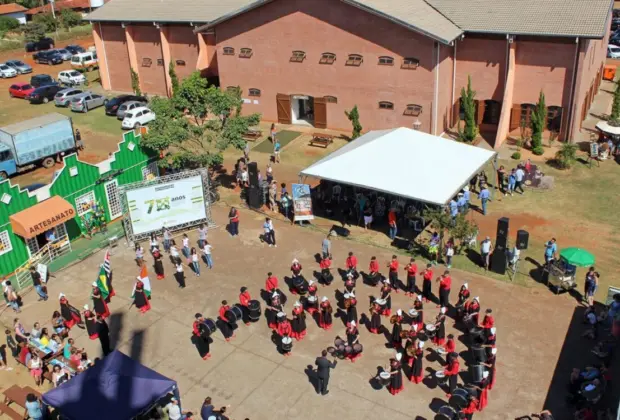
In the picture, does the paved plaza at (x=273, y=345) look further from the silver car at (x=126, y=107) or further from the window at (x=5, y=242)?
the silver car at (x=126, y=107)

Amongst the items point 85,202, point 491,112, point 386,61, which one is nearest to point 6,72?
point 85,202

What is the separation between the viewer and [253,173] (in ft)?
94.5

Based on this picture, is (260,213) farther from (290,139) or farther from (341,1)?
(341,1)

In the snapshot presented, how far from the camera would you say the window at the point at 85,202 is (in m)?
26.9

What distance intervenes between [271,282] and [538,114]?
66.6 feet

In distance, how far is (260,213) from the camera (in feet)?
95.5

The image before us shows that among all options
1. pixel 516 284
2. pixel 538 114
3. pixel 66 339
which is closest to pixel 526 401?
pixel 516 284

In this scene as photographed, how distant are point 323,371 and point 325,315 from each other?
10.4 feet

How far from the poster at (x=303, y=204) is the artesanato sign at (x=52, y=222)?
930cm

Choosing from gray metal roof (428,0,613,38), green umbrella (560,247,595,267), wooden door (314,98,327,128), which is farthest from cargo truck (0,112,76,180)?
green umbrella (560,247,595,267)

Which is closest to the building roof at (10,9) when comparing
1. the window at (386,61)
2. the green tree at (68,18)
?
the green tree at (68,18)

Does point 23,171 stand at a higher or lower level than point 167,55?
lower

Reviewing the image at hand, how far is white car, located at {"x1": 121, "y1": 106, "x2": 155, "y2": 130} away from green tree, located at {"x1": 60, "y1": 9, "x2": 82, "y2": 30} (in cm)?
4273

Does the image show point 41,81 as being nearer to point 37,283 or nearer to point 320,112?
point 320,112
